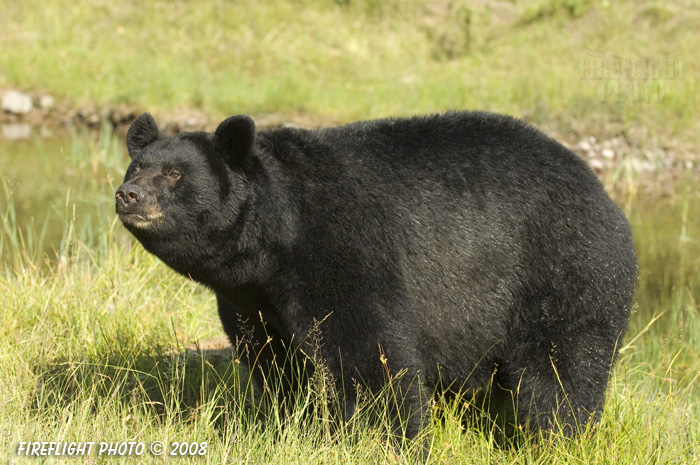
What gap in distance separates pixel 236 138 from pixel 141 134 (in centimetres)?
67

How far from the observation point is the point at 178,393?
16.0 feet

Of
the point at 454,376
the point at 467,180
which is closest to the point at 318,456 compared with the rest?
the point at 454,376

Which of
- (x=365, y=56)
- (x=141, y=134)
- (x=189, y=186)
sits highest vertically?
(x=141, y=134)

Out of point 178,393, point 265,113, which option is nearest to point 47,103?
point 265,113

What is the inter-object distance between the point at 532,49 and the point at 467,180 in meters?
14.7

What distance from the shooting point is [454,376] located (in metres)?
4.80

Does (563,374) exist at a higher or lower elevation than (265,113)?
higher

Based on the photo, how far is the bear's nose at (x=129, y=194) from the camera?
425 cm

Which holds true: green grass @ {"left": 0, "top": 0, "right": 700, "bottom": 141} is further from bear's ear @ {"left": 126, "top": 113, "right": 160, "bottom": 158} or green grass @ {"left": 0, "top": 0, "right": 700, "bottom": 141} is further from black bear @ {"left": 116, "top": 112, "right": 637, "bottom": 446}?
bear's ear @ {"left": 126, "top": 113, "right": 160, "bottom": 158}

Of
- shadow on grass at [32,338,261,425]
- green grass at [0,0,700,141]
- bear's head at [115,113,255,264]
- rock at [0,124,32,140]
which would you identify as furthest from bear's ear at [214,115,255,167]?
rock at [0,124,32,140]

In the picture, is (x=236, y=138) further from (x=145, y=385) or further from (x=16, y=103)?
(x=16, y=103)

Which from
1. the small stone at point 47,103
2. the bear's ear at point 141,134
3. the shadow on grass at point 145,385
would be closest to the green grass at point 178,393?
the shadow on grass at point 145,385

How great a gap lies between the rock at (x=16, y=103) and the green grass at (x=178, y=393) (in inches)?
430

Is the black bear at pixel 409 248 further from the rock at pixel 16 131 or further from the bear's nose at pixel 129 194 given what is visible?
the rock at pixel 16 131
